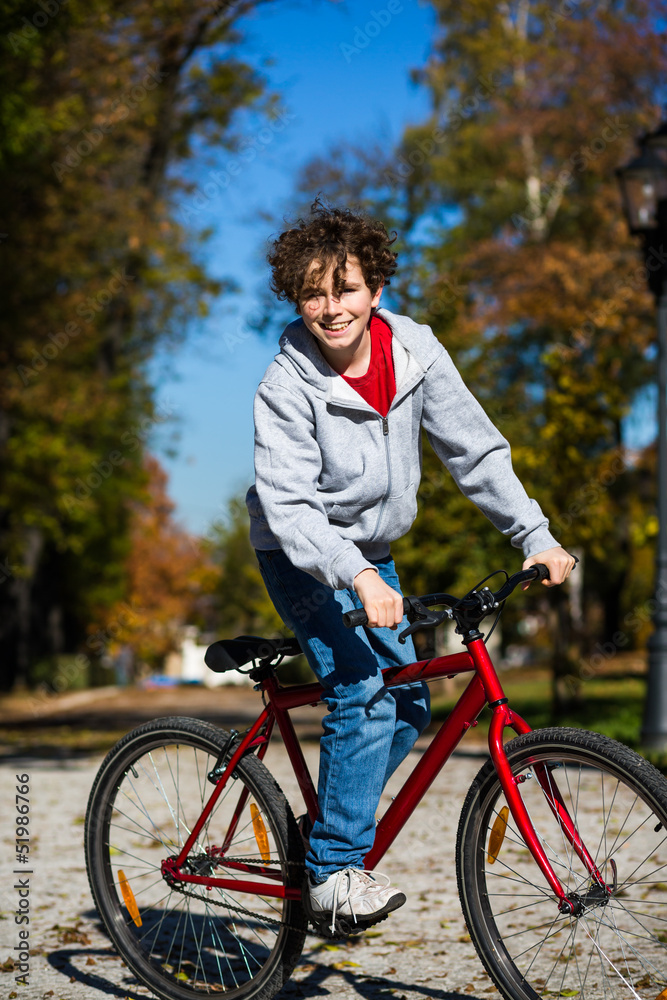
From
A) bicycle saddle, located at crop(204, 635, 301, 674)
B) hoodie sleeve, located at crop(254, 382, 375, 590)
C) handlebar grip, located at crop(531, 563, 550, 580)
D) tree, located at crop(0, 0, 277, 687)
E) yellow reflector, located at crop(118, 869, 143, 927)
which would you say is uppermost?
tree, located at crop(0, 0, 277, 687)

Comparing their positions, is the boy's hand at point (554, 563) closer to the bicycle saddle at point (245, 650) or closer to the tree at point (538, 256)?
the bicycle saddle at point (245, 650)

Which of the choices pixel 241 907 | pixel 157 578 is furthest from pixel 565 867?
pixel 157 578

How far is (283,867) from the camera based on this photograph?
9.61 feet

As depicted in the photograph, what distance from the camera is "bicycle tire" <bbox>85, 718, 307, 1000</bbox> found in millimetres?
2936

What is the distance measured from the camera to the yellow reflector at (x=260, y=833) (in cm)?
303

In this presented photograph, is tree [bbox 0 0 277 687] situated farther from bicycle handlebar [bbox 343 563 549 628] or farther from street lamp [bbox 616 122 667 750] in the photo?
bicycle handlebar [bbox 343 563 549 628]

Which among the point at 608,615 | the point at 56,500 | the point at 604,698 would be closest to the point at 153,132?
the point at 56,500

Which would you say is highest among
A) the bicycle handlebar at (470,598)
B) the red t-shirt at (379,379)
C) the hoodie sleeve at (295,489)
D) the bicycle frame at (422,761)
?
the red t-shirt at (379,379)

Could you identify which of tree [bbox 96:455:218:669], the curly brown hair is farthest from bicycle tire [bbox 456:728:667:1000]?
tree [bbox 96:455:218:669]

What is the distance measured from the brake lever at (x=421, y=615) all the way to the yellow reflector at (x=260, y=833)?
0.87m

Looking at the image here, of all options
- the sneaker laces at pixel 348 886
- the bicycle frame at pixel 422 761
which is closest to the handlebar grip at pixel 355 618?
the bicycle frame at pixel 422 761

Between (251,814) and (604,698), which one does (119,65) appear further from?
(251,814)

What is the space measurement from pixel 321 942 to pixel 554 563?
6.41ft

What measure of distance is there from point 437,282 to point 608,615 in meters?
19.0
